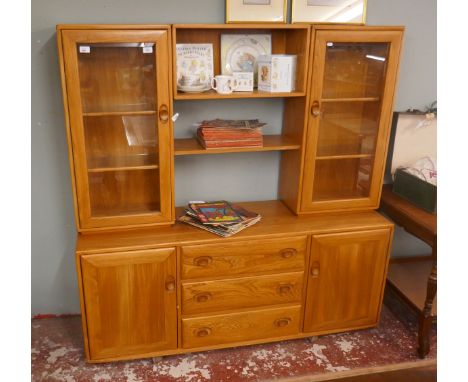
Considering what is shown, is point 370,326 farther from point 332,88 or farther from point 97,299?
point 97,299

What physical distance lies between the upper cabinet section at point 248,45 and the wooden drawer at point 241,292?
2.91ft

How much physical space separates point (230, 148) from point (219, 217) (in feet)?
1.13

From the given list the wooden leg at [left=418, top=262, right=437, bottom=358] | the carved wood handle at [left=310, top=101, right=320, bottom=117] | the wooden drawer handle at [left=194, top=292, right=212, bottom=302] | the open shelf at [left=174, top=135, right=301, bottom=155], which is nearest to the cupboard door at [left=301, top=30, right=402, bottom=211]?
the carved wood handle at [left=310, top=101, right=320, bottom=117]

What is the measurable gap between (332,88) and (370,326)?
51.9 inches

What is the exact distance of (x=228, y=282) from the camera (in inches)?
82.8

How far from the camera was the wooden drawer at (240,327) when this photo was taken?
2.15 m

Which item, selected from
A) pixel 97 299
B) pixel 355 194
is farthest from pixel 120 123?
pixel 355 194

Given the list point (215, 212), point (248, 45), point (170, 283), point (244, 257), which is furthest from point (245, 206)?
point (248, 45)

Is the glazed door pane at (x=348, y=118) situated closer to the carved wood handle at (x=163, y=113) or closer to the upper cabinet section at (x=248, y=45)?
the upper cabinet section at (x=248, y=45)

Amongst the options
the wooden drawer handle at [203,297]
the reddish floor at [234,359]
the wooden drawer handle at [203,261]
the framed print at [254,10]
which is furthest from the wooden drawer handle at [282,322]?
the framed print at [254,10]

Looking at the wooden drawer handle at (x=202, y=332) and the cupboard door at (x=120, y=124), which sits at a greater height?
the cupboard door at (x=120, y=124)

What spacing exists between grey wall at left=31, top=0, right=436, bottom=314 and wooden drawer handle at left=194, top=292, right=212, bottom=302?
0.54 meters

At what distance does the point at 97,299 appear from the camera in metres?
1.99

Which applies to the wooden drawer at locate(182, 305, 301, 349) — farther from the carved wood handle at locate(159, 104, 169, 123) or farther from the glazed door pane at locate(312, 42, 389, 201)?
the carved wood handle at locate(159, 104, 169, 123)
